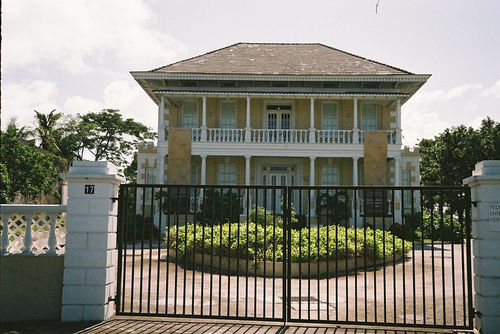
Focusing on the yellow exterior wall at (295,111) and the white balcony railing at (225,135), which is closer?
the white balcony railing at (225,135)

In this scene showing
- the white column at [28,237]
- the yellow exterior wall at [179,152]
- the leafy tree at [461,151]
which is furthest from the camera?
the leafy tree at [461,151]

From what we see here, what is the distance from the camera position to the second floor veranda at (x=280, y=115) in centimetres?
2405

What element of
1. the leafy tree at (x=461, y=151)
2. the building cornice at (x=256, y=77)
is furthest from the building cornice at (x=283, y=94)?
the leafy tree at (x=461, y=151)

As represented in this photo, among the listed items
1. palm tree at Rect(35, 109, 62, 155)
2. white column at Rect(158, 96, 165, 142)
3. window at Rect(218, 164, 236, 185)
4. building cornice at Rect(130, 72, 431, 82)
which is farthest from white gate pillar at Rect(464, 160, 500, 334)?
palm tree at Rect(35, 109, 62, 155)

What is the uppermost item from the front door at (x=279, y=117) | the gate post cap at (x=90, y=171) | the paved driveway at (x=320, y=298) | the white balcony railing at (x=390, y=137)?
the front door at (x=279, y=117)

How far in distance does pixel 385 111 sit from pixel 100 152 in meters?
26.1

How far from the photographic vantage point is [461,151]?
31.7 m

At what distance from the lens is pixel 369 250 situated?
11.4m

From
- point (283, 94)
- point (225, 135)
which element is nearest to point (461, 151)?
point (283, 94)

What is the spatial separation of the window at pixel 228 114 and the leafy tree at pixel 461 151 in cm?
1705

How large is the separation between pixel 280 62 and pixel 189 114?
5.80 meters

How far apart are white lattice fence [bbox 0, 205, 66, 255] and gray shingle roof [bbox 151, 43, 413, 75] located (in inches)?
694

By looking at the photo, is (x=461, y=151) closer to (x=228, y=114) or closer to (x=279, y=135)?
(x=279, y=135)

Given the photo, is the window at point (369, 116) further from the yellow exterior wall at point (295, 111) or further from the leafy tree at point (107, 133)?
the leafy tree at point (107, 133)
